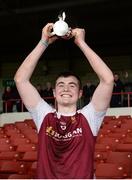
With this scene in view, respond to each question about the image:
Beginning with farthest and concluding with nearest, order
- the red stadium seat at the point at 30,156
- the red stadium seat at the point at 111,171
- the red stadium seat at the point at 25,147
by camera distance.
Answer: the red stadium seat at the point at 25,147
the red stadium seat at the point at 30,156
the red stadium seat at the point at 111,171

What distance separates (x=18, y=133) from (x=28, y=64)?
663cm

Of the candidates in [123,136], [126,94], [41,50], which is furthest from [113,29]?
[41,50]

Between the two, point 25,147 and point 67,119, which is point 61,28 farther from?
point 25,147

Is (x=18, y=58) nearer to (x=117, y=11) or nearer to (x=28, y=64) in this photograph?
(x=117, y=11)

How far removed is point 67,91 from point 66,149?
31 centimetres

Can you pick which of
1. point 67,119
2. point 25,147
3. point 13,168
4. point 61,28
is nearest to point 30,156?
point 13,168

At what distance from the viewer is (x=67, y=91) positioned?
8.04 ft

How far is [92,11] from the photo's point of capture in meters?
15.2

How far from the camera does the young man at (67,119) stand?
2336 mm

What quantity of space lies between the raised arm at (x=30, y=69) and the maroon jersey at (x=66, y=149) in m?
0.18

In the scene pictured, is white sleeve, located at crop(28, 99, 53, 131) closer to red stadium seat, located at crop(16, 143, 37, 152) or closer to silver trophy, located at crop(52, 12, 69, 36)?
silver trophy, located at crop(52, 12, 69, 36)

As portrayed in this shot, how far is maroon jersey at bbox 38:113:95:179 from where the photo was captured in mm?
2322

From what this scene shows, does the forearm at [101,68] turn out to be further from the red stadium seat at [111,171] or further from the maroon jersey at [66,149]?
the red stadium seat at [111,171]

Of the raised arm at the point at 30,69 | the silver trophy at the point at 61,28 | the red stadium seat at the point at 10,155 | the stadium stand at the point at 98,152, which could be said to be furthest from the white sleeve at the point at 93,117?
the red stadium seat at the point at 10,155
